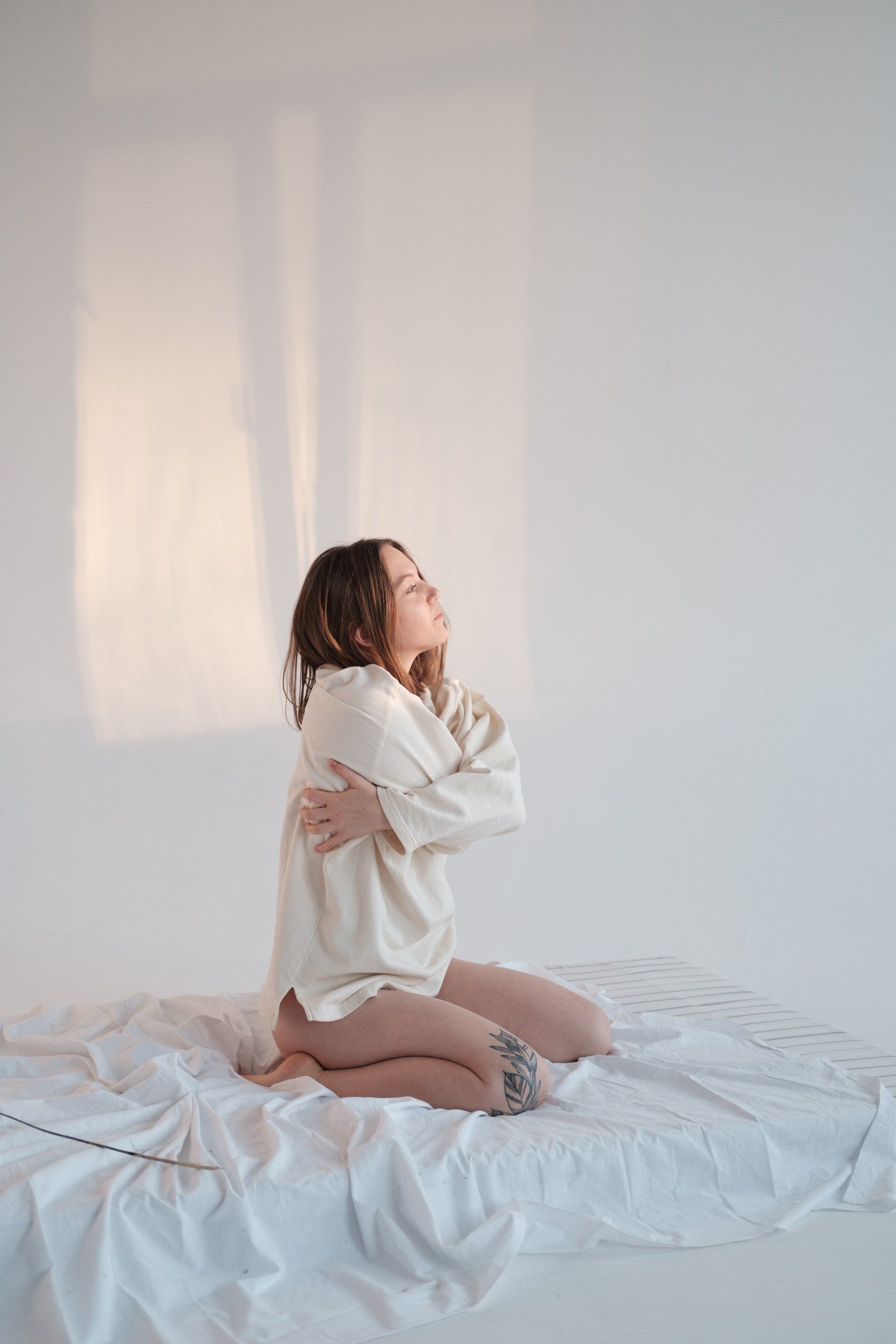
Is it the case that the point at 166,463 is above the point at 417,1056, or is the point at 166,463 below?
above

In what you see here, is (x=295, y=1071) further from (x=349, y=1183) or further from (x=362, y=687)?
(x=362, y=687)

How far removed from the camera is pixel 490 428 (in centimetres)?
477

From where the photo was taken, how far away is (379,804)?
2137 mm

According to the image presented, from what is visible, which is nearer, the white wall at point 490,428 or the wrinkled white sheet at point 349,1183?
the wrinkled white sheet at point 349,1183

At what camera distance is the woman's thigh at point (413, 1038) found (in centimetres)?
205

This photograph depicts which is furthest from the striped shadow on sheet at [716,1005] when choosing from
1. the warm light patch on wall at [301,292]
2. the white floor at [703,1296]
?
the warm light patch on wall at [301,292]

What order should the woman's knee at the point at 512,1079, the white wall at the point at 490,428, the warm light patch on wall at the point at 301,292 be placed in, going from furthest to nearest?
1. the warm light patch on wall at the point at 301,292
2. the white wall at the point at 490,428
3. the woman's knee at the point at 512,1079

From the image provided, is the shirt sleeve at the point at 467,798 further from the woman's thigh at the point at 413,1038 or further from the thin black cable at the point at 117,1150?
the thin black cable at the point at 117,1150

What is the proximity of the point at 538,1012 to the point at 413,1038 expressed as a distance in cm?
35

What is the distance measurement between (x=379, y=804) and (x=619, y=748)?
2776 mm

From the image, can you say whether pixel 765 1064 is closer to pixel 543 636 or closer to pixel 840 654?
pixel 543 636

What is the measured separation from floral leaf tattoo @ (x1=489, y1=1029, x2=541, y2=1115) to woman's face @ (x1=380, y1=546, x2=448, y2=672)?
0.76 meters

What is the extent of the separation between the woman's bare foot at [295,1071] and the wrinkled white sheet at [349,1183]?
0.06 meters

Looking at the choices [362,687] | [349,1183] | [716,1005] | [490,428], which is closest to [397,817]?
[362,687]
